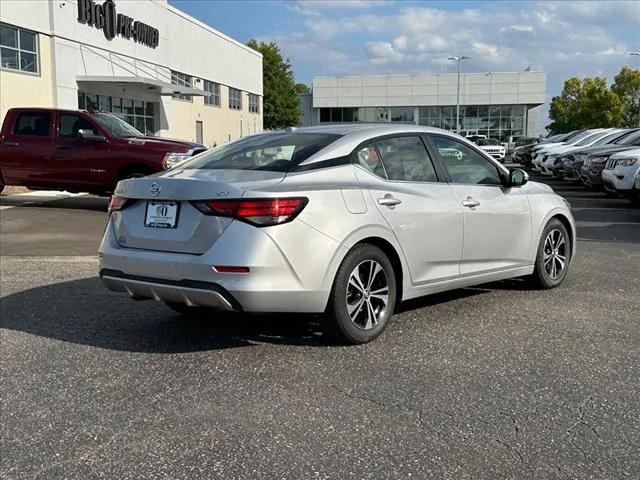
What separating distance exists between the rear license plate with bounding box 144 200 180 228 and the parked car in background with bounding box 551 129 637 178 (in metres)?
15.2

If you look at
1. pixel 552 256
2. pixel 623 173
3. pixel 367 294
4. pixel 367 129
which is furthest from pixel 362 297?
pixel 623 173

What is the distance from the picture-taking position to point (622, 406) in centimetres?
380

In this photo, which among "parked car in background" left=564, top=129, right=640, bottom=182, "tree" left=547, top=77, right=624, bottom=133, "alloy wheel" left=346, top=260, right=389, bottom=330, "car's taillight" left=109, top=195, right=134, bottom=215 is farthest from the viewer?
"tree" left=547, top=77, right=624, bottom=133

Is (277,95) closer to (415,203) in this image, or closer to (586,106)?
(586,106)

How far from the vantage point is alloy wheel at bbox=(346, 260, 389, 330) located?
4.76 m

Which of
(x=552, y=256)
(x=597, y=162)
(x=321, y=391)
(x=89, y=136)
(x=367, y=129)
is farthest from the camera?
(x=597, y=162)

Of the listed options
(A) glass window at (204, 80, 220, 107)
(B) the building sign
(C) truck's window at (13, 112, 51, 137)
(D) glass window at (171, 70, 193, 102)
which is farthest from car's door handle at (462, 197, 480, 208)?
(A) glass window at (204, 80, 220, 107)

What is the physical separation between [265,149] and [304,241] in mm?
1125

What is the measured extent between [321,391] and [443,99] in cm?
7315

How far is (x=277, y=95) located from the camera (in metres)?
72.1

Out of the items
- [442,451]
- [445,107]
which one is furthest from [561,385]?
[445,107]

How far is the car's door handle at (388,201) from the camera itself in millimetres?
4922

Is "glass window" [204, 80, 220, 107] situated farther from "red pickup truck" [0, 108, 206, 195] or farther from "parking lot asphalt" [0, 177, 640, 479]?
"parking lot asphalt" [0, 177, 640, 479]

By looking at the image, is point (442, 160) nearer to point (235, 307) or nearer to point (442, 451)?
point (235, 307)
